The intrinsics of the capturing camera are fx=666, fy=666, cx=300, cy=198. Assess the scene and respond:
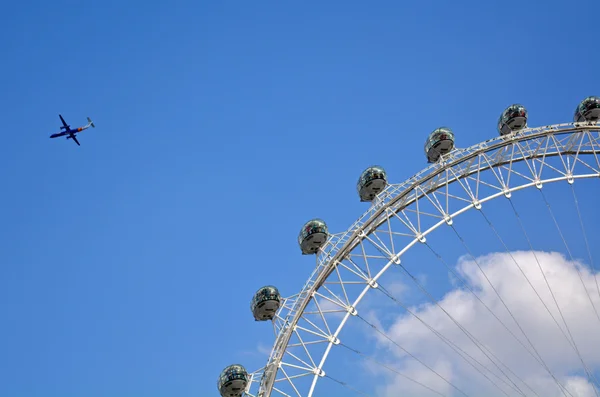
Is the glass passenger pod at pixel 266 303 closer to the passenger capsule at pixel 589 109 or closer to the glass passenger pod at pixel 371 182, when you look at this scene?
the glass passenger pod at pixel 371 182

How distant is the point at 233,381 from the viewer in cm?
3000

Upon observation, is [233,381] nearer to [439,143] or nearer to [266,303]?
[266,303]

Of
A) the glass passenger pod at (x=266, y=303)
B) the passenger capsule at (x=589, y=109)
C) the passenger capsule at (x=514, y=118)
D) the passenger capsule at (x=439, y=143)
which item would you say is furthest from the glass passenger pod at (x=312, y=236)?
the passenger capsule at (x=589, y=109)

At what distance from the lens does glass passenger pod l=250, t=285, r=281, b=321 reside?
31.9m

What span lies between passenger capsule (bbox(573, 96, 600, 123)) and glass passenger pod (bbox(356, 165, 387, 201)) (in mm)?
12543

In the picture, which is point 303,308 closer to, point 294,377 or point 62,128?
point 294,377

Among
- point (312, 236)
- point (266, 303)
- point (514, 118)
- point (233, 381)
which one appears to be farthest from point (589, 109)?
point (233, 381)

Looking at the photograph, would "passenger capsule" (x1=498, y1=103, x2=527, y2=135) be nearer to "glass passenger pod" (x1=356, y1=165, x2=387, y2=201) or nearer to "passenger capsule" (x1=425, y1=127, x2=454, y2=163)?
"passenger capsule" (x1=425, y1=127, x2=454, y2=163)

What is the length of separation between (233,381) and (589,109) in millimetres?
24551

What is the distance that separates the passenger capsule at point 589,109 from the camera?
123ft

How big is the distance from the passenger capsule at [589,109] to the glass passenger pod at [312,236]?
16.6m

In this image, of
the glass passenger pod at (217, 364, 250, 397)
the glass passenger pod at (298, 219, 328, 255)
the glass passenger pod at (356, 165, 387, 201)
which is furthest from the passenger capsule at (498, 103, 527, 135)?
the glass passenger pod at (217, 364, 250, 397)

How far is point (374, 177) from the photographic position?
1340 inches

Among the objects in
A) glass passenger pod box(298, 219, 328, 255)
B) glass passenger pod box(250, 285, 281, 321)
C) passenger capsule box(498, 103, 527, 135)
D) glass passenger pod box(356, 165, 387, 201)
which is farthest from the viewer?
passenger capsule box(498, 103, 527, 135)
